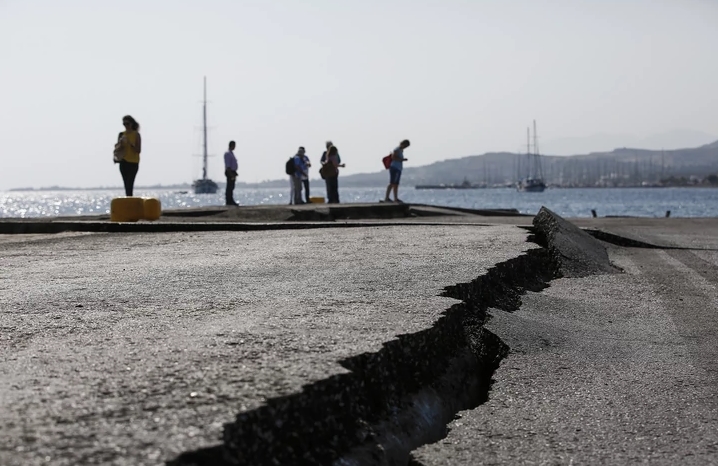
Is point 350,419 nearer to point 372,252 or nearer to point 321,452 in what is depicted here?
point 321,452

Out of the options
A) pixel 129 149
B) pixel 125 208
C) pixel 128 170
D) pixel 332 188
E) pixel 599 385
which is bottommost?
pixel 599 385

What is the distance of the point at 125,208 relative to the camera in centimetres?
1348

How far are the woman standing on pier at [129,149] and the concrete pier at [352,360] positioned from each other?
7.32 meters

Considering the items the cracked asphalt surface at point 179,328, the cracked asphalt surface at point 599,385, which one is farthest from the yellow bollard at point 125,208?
the cracked asphalt surface at point 599,385

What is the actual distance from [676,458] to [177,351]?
1655 mm

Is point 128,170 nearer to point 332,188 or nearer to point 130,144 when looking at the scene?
point 130,144

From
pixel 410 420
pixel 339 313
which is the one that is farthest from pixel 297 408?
pixel 339 313

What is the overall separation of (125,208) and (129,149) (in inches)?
67.3

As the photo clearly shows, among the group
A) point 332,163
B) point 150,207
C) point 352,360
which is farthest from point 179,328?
point 332,163

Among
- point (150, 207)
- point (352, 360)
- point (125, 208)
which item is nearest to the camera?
point (352, 360)

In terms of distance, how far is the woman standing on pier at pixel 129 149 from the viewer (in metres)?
14.8

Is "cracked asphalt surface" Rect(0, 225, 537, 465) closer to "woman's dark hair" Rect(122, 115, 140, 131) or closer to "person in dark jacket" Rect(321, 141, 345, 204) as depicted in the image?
"woman's dark hair" Rect(122, 115, 140, 131)

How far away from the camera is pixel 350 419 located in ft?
9.87

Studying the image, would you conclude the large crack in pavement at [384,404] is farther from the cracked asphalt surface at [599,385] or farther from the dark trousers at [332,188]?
the dark trousers at [332,188]
